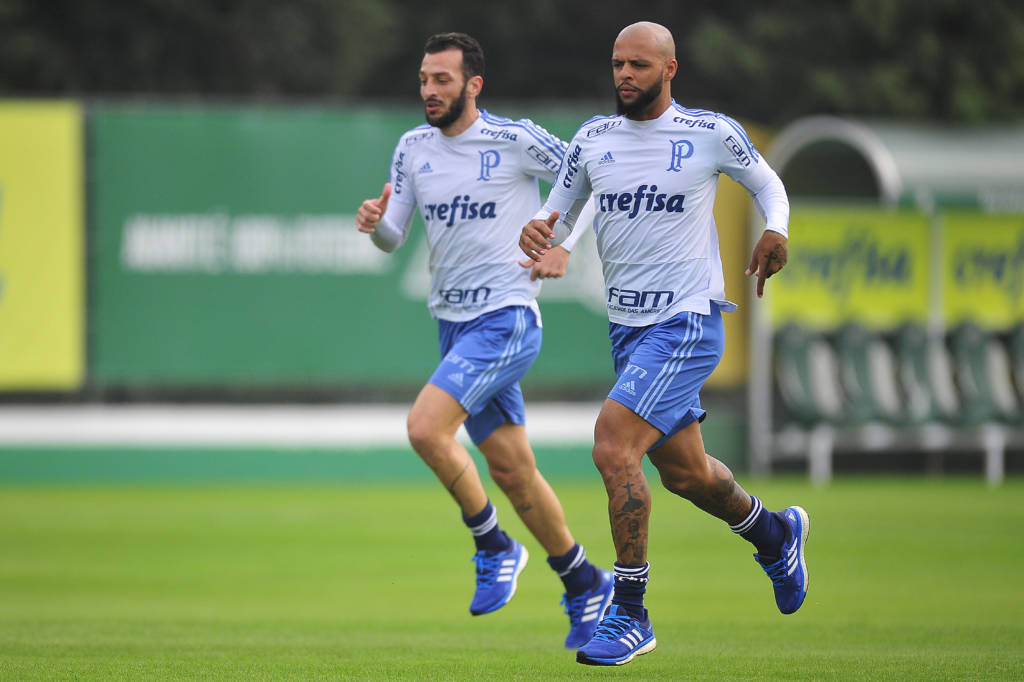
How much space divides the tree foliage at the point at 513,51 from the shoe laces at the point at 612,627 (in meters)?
23.8

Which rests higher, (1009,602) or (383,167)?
(383,167)

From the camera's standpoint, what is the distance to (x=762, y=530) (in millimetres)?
8094

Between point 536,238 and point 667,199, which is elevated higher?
point 667,199

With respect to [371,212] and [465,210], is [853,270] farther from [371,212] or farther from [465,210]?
[371,212]

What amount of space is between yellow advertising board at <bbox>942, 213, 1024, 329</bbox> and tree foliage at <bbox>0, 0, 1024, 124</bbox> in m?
10.3

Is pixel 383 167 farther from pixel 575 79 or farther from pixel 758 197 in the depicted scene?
pixel 575 79

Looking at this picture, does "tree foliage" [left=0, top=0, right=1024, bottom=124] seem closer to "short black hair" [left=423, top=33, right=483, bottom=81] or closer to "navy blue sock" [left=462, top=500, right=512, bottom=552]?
"short black hair" [left=423, top=33, right=483, bottom=81]

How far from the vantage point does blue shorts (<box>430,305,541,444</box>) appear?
856cm

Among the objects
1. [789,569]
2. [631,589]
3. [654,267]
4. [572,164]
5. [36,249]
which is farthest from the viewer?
[36,249]

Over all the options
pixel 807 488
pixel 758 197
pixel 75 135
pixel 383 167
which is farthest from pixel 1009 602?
pixel 75 135

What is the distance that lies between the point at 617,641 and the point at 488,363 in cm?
186

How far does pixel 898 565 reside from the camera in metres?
12.5

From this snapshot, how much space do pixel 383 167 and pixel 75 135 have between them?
3314 millimetres

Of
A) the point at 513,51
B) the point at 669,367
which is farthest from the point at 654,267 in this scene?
the point at 513,51
